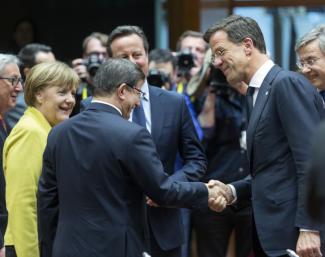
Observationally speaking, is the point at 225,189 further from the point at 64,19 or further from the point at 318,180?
the point at 64,19

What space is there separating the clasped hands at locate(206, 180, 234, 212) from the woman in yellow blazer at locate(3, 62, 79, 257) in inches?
33.0

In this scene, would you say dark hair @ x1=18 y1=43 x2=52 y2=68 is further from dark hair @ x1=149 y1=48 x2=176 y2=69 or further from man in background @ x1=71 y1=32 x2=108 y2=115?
dark hair @ x1=149 y1=48 x2=176 y2=69

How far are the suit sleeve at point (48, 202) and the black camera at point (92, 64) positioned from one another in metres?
2.26

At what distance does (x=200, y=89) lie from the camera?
5887 mm

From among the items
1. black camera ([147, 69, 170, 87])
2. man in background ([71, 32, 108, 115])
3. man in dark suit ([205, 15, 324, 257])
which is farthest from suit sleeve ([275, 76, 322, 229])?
man in background ([71, 32, 108, 115])

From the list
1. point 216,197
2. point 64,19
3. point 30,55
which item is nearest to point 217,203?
point 216,197

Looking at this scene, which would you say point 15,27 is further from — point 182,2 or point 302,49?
point 302,49

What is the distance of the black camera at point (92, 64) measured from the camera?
610 centimetres

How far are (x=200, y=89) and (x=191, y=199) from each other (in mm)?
2082

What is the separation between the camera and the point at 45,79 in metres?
4.43

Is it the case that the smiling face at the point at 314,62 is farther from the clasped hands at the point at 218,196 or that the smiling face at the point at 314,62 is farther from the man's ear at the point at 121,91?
the man's ear at the point at 121,91

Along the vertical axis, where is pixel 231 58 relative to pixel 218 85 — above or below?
above

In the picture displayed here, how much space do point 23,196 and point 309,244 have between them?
4.59 ft

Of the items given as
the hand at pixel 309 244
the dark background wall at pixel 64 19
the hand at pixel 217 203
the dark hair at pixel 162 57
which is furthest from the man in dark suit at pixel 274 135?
the dark background wall at pixel 64 19
